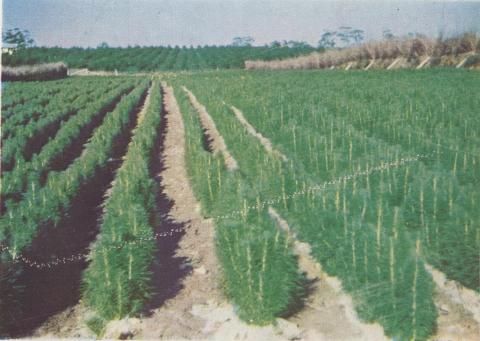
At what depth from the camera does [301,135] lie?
9250mm

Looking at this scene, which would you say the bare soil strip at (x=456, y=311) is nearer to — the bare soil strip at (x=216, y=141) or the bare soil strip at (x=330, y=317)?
the bare soil strip at (x=330, y=317)

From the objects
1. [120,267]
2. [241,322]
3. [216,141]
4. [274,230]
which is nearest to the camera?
[241,322]

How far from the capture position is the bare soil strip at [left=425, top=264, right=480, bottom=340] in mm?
3885

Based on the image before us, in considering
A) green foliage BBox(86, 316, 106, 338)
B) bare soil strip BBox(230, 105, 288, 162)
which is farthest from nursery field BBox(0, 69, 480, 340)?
bare soil strip BBox(230, 105, 288, 162)

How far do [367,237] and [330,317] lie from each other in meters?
0.90

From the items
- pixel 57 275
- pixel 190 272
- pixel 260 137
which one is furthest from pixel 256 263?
pixel 260 137

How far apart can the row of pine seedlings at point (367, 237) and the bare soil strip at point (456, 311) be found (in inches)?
11.0

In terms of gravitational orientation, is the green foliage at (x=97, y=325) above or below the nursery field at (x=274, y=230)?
below

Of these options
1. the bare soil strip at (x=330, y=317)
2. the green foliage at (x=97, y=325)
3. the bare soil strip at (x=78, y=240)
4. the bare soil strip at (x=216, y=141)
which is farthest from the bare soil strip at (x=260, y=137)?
the green foliage at (x=97, y=325)

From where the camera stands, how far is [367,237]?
398cm

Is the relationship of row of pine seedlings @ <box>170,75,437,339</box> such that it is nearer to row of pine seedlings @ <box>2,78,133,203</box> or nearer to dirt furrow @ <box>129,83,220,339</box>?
dirt furrow @ <box>129,83,220,339</box>

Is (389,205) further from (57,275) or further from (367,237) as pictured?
(57,275)

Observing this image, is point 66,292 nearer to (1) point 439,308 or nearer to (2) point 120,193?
(2) point 120,193

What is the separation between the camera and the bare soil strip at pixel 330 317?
4.07 metres
